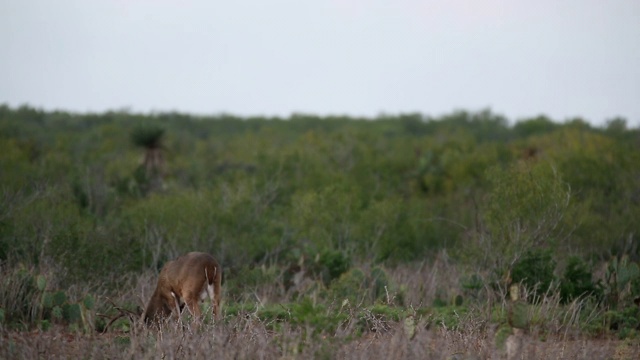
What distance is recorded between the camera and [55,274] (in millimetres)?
12484

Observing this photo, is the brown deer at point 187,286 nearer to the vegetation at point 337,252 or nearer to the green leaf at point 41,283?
the vegetation at point 337,252

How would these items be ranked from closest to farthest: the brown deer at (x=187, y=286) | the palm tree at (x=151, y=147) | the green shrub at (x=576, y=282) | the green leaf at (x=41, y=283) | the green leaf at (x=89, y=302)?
the brown deer at (x=187, y=286) < the green leaf at (x=89, y=302) < the green leaf at (x=41, y=283) < the green shrub at (x=576, y=282) < the palm tree at (x=151, y=147)

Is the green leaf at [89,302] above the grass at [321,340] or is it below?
below

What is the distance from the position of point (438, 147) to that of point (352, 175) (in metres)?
8.36

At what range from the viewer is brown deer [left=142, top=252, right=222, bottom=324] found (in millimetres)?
9906

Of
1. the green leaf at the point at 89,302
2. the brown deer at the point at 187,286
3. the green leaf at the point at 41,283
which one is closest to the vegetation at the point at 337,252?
the green leaf at the point at 89,302

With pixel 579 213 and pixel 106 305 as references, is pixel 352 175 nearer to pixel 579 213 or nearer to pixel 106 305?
pixel 579 213

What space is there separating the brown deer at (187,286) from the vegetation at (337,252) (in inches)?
23.8

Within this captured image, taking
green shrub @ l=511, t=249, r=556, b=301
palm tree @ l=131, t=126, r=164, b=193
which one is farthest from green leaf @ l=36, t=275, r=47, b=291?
palm tree @ l=131, t=126, r=164, b=193

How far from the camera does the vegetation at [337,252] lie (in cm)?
743

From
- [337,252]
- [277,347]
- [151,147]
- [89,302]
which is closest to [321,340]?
[277,347]

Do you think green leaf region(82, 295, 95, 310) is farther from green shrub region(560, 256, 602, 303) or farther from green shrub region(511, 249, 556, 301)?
green shrub region(560, 256, 602, 303)

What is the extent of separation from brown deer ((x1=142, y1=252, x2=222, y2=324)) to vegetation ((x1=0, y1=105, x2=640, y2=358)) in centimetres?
61

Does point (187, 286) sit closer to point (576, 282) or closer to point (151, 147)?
point (576, 282)
